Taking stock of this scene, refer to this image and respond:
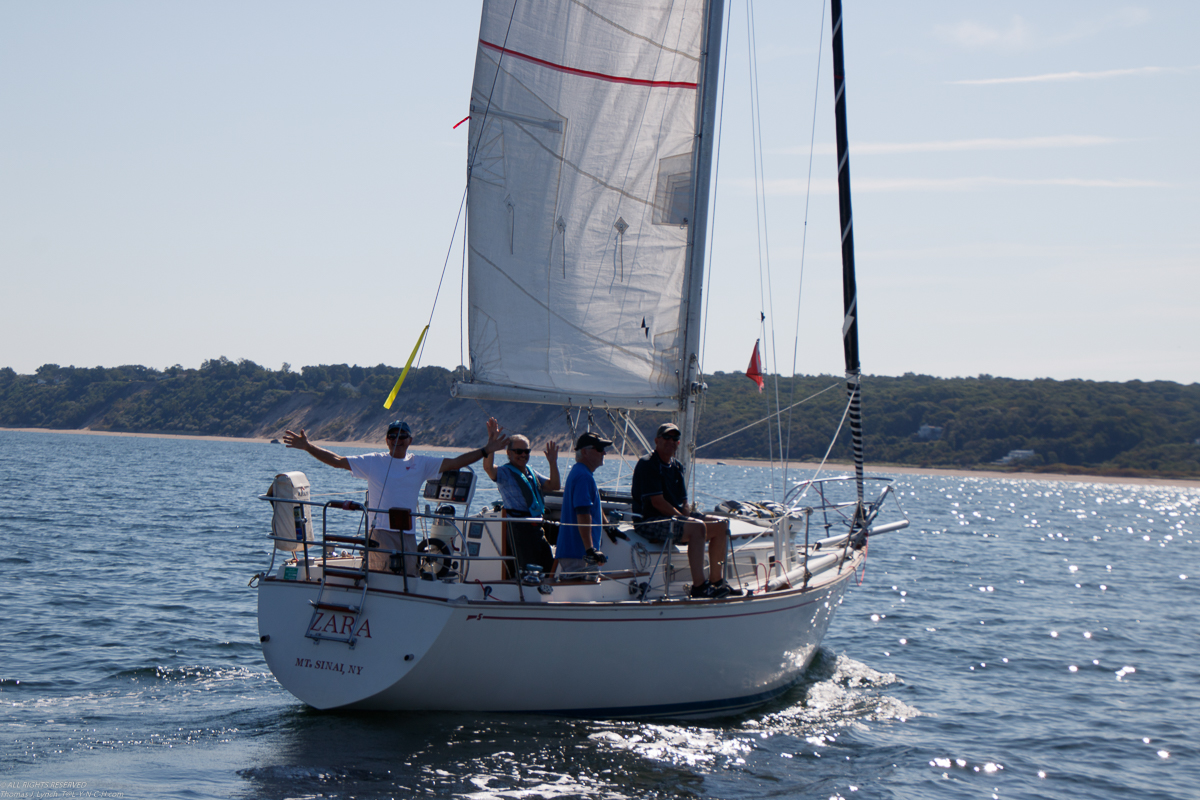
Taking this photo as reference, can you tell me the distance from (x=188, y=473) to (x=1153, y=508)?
51.1 m

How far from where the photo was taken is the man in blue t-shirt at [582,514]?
27.1 ft

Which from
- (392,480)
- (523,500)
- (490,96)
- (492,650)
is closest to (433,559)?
(392,480)

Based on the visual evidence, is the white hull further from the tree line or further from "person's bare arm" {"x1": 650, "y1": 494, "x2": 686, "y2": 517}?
→ the tree line

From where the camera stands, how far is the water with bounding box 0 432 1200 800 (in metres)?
6.95

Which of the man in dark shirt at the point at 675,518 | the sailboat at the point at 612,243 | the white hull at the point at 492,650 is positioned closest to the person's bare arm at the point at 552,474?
the sailboat at the point at 612,243

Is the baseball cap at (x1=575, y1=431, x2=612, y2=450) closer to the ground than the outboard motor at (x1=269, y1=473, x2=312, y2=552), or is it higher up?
higher up

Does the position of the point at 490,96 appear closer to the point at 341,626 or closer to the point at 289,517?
the point at 289,517

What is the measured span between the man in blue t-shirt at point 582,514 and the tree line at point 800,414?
167ft

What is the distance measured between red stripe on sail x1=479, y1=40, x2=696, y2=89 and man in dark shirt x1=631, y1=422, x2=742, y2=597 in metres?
3.88

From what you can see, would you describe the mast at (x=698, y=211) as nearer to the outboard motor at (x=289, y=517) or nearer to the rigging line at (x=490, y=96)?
the rigging line at (x=490, y=96)

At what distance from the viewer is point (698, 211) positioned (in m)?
10.5

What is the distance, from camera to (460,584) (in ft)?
24.3

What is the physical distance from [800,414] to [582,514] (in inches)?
2724

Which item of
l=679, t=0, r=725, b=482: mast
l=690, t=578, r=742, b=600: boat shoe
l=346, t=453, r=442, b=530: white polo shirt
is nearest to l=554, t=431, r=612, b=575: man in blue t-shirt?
l=690, t=578, r=742, b=600: boat shoe
